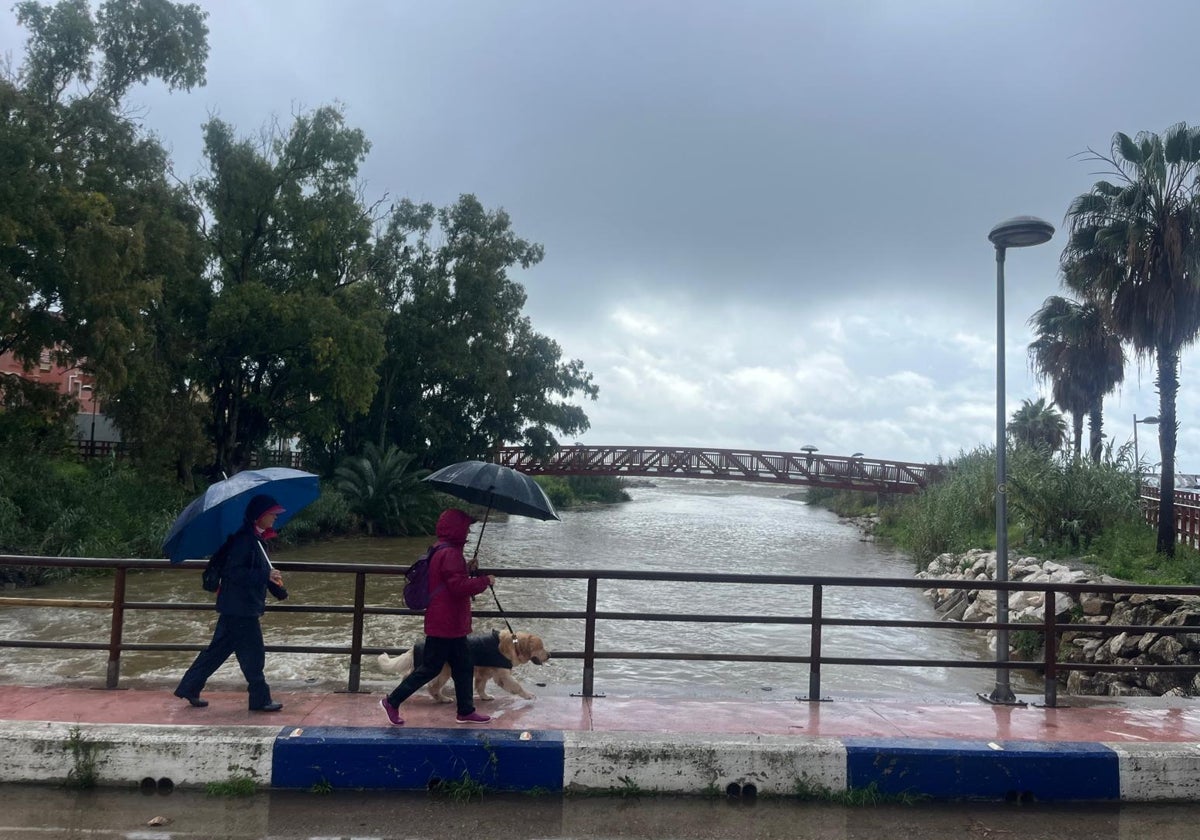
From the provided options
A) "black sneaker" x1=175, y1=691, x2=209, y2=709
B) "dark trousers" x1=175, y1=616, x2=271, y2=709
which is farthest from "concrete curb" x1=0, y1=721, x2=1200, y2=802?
"black sneaker" x1=175, y1=691, x2=209, y2=709

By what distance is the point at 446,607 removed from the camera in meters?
5.49

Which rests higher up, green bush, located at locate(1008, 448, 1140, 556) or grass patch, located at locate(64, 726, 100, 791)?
green bush, located at locate(1008, 448, 1140, 556)

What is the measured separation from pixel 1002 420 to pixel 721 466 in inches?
1543

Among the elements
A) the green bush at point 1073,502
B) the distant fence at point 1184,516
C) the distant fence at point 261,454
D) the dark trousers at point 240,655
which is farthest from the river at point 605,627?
the distant fence at point 261,454

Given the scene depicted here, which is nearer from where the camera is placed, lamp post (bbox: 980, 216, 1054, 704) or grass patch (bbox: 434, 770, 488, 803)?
grass patch (bbox: 434, 770, 488, 803)

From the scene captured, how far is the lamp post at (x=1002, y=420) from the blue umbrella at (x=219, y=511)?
5.27 meters

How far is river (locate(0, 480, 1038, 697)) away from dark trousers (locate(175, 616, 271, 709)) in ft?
2.98

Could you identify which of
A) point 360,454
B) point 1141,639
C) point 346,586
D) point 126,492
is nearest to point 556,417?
point 360,454

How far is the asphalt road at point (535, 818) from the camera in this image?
444cm

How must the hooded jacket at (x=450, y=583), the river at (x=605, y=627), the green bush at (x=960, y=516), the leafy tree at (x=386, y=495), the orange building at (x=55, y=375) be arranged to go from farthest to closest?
1. the leafy tree at (x=386, y=495)
2. the green bush at (x=960, y=516)
3. the orange building at (x=55, y=375)
4. the river at (x=605, y=627)
5. the hooded jacket at (x=450, y=583)

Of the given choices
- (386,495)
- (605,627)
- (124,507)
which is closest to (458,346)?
(386,495)

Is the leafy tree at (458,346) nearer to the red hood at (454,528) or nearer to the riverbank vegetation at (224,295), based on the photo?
the riverbank vegetation at (224,295)

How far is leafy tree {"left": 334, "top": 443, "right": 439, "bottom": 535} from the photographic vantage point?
3297 centimetres

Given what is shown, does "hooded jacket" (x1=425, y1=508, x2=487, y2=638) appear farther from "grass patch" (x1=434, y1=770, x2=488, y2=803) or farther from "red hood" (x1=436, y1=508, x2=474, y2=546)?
"grass patch" (x1=434, y1=770, x2=488, y2=803)
